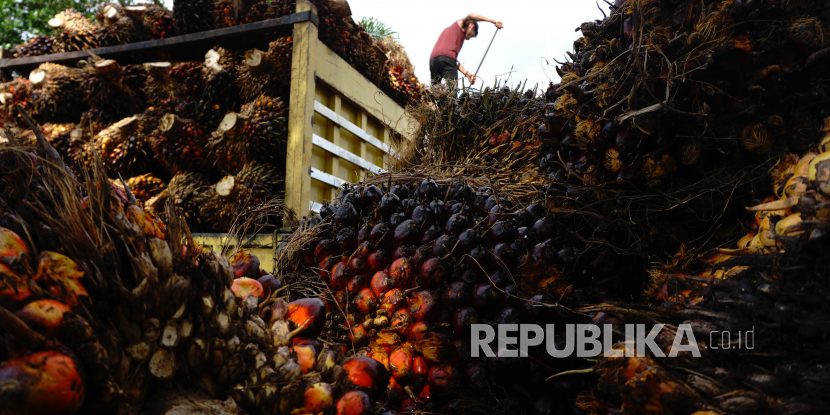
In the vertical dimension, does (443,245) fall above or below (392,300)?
above

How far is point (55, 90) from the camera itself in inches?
163

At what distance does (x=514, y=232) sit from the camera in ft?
4.30

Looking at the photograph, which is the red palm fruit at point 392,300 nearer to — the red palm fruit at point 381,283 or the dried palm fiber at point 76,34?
the red palm fruit at point 381,283

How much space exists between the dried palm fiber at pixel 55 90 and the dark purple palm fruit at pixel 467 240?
3891mm

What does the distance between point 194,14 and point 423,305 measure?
3250 mm

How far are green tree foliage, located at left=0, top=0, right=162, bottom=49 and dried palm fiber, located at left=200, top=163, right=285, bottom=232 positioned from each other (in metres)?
7.81

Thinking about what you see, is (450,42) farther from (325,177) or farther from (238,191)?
(238,191)

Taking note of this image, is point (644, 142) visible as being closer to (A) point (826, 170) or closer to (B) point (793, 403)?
(A) point (826, 170)

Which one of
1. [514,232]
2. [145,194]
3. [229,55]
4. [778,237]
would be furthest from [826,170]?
[145,194]

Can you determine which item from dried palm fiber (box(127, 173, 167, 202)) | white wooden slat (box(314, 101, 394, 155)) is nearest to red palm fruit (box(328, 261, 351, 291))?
white wooden slat (box(314, 101, 394, 155))

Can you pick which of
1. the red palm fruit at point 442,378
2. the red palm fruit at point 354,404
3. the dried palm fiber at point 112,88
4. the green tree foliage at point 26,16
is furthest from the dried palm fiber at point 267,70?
the green tree foliage at point 26,16

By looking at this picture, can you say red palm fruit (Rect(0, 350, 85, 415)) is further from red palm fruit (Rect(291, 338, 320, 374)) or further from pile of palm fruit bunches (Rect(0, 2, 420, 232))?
pile of palm fruit bunches (Rect(0, 2, 420, 232))

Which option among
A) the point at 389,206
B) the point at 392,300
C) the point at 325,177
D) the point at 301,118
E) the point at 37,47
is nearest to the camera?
the point at 392,300

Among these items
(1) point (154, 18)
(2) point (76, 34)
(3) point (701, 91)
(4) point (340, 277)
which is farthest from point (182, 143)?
(3) point (701, 91)
